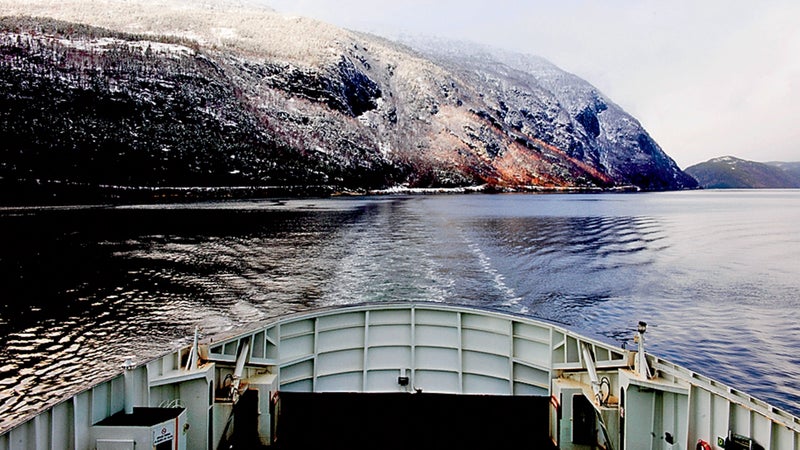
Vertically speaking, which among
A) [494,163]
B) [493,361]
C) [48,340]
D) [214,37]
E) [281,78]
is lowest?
[48,340]

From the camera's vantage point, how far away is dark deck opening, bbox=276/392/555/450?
987cm

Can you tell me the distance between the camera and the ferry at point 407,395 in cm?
655

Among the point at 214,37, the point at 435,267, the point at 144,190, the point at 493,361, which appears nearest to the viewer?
the point at 493,361

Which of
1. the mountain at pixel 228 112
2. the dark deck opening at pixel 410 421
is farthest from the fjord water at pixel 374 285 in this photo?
the mountain at pixel 228 112

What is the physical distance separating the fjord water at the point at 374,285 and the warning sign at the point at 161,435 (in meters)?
6.41

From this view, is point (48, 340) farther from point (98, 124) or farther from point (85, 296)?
point (98, 124)

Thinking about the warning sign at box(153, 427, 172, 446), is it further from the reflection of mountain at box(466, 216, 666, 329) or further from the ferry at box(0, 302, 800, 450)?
the reflection of mountain at box(466, 216, 666, 329)

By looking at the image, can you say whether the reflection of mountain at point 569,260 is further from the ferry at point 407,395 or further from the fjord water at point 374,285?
the ferry at point 407,395

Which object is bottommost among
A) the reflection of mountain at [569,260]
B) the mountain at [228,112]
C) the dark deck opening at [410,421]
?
the dark deck opening at [410,421]

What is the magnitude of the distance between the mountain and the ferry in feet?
315

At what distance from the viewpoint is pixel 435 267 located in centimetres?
2975

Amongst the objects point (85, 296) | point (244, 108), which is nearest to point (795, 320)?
point (85, 296)

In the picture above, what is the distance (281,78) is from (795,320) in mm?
134952

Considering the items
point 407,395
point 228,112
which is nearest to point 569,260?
point 407,395
